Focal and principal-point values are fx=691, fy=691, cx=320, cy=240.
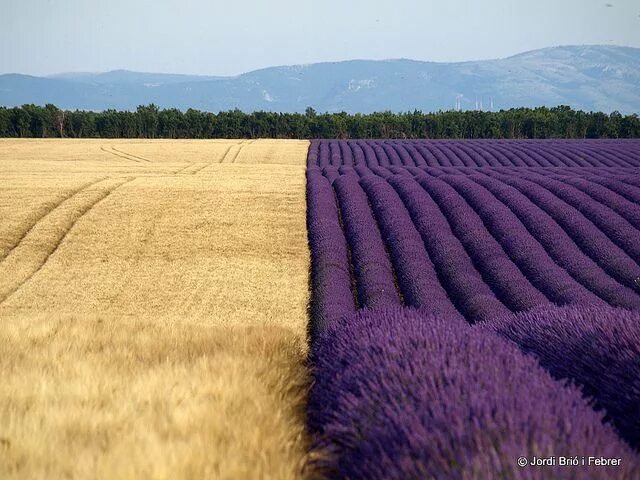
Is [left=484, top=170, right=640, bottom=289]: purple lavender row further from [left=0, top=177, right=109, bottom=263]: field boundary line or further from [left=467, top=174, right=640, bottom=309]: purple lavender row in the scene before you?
[left=0, top=177, right=109, bottom=263]: field boundary line

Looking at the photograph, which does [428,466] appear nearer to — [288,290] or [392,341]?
[392,341]

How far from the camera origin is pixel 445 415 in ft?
11.2

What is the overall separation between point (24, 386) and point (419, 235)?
57.9 feet

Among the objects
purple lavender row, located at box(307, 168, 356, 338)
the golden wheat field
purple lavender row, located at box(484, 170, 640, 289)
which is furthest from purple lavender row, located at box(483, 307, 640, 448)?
purple lavender row, located at box(484, 170, 640, 289)

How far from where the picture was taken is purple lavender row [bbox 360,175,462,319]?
624 inches

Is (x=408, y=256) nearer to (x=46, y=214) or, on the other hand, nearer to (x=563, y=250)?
(x=563, y=250)

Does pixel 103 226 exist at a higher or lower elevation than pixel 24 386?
lower

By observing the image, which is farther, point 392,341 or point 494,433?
point 392,341

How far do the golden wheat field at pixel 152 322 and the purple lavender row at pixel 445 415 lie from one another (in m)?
0.30

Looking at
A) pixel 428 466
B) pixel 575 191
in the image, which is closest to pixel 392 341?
pixel 428 466

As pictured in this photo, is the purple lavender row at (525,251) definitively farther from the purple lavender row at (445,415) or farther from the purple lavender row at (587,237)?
the purple lavender row at (445,415)

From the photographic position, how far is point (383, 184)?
93.9ft

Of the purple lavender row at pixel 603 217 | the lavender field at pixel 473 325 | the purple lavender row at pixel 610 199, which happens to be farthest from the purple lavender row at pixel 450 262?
the purple lavender row at pixel 610 199

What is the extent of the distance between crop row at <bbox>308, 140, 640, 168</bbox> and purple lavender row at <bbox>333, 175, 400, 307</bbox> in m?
23.9
